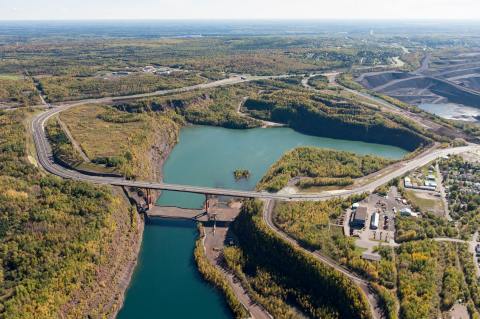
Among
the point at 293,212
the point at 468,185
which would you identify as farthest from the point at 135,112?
the point at 468,185

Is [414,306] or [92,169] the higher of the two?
[92,169]

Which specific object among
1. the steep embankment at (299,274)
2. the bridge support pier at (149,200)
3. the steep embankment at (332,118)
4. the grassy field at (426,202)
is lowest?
the steep embankment at (299,274)

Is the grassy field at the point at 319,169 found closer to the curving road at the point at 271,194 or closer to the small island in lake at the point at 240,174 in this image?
the curving road at the point at 271,194

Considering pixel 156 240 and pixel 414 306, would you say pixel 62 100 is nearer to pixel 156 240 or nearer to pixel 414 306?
pixel 156 240

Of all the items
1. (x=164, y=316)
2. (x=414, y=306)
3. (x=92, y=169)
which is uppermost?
(x=92, y=169)

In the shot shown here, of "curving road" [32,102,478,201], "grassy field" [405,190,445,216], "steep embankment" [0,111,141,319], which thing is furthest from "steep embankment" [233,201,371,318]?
"grassy field" [405,190,445,216]

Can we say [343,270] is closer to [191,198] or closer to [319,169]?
[319,169]

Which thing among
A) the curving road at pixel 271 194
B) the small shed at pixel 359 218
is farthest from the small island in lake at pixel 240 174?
the small shed at pixel 359 218
